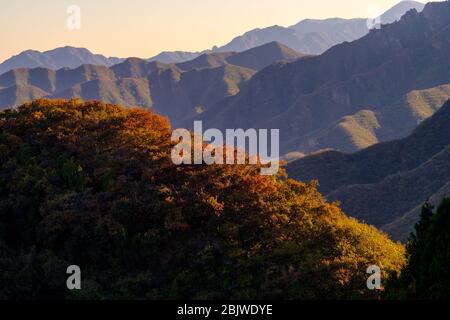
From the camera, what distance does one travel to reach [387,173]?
92312mm

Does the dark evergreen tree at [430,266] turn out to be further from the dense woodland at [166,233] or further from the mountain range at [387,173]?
the mountain range at [387,173]

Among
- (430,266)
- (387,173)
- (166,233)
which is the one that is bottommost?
(430,266)

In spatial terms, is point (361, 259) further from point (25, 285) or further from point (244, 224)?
point (25, 285)

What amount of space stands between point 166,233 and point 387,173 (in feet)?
276

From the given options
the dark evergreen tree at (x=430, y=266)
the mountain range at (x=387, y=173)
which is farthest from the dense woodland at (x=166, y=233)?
the mountain range at (x=387, y=173)

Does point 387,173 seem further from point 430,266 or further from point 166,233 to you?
point 430,266

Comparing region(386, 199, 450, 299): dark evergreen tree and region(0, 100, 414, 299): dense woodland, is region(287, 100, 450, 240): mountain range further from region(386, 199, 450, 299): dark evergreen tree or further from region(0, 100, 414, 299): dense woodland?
region(386, 199, 450, 299): dark evergreen tree

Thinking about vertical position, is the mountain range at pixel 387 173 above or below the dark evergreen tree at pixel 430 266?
above

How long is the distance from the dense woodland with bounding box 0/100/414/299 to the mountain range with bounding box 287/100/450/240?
3979 cm

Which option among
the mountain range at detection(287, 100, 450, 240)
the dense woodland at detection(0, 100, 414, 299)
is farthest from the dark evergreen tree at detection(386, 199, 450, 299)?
the mountain range at detection(287, 100, 450, 240)

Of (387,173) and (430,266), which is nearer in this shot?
(430,266)

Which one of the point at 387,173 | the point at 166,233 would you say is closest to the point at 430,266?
the point at 166,233

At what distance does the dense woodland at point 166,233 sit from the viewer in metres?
11.9

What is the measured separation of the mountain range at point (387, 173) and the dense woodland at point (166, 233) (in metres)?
39.8
